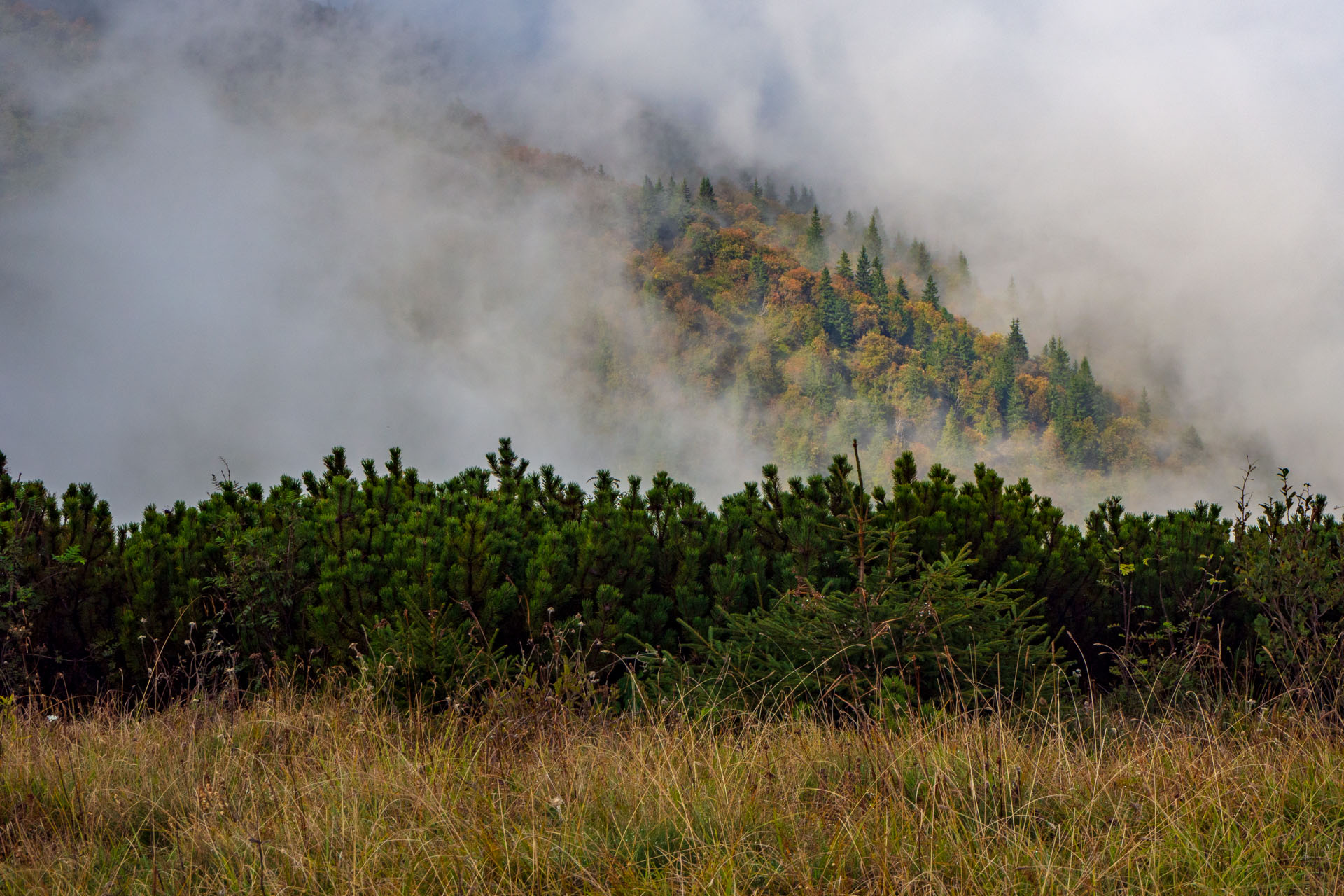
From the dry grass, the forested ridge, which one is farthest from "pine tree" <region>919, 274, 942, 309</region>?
the dry grass

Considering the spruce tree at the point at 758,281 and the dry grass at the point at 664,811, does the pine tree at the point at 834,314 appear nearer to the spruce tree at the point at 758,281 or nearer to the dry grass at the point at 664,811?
the spruce tree at the point at 758,281

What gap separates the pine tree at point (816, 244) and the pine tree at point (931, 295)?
17069 millimetres

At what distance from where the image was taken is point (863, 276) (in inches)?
5522

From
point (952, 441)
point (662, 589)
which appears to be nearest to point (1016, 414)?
point (952, 441)

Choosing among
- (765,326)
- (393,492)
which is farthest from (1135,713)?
(765,326)

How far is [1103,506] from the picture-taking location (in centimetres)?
727

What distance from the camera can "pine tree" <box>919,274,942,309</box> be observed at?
144m

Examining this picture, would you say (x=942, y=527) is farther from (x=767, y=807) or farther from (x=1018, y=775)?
(x=767, y=807)

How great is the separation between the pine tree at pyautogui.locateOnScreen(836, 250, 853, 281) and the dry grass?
463 ft

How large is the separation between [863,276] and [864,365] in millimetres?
14707

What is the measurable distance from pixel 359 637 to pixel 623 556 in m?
1.66

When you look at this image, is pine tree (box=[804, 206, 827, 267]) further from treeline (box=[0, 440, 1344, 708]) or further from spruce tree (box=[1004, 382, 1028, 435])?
treeline (box=[0, 440, 1344, 708])

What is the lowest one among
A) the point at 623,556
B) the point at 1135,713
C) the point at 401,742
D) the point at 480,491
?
the point at 1135,713

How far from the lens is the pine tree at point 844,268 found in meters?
140
